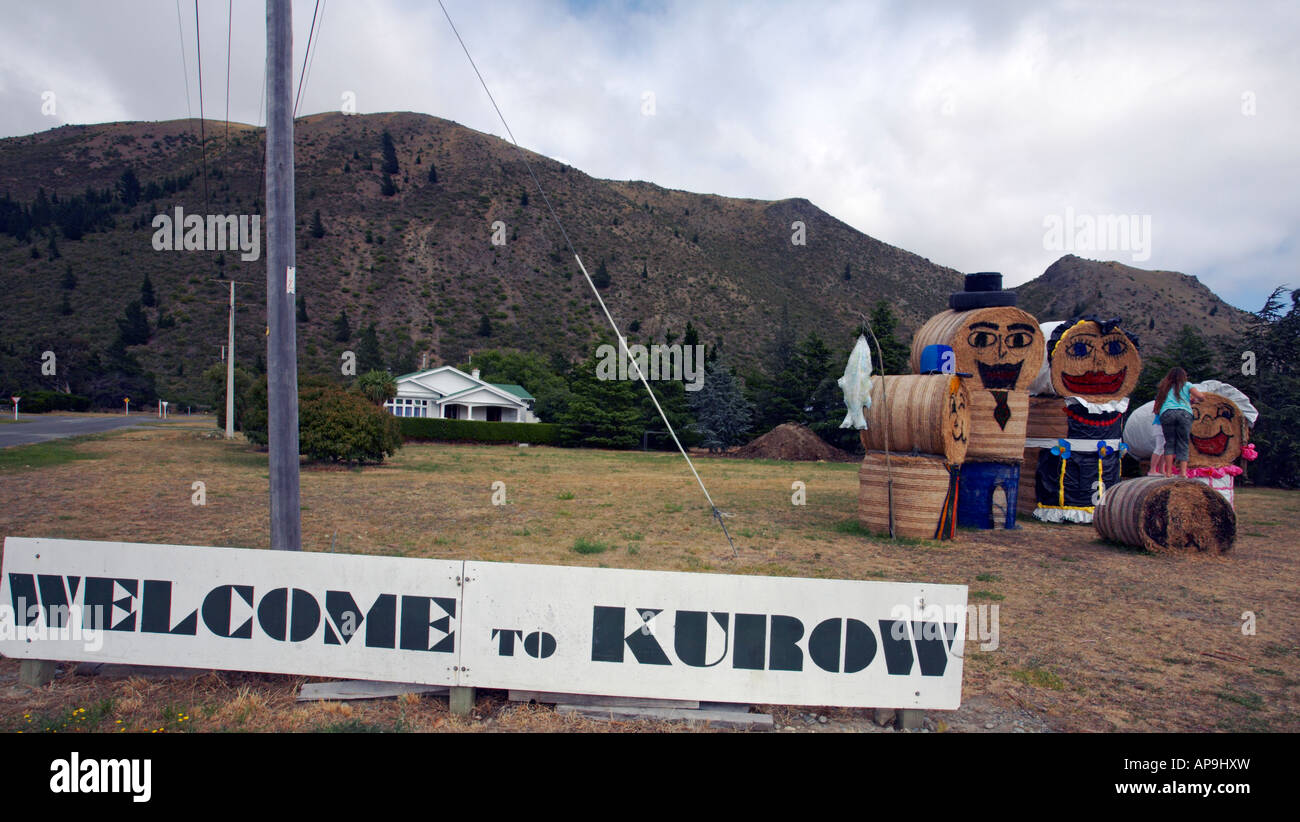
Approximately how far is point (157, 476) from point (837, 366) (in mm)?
31926

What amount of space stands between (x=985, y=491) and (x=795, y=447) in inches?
881

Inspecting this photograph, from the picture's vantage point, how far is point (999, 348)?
12094mm

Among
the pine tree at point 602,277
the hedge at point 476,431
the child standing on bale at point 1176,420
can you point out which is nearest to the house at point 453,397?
the hedge at point 476,431

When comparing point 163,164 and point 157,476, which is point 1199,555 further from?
point 163,164

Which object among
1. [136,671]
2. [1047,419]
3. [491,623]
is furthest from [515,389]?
[491,623]

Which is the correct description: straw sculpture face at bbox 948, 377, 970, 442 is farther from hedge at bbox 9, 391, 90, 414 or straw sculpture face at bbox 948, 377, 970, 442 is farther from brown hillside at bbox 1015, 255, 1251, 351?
brown hillside at bbox 1015, 255, 1251, 351

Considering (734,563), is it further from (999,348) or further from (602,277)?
(602,277)

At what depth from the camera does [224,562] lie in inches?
183

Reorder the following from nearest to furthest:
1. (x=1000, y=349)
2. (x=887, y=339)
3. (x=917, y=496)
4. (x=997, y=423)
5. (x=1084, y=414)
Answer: (x=917, y=496) → (x=997, y=423) → (x=1000, y=349) → (x=1084, y=414) → (x=887, y=339)

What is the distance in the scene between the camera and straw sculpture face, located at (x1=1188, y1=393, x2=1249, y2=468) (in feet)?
40.4

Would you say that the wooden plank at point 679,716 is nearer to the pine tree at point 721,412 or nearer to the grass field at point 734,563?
the grass field at point 734,563

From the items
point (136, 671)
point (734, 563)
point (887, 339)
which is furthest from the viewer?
point (887, 339)
